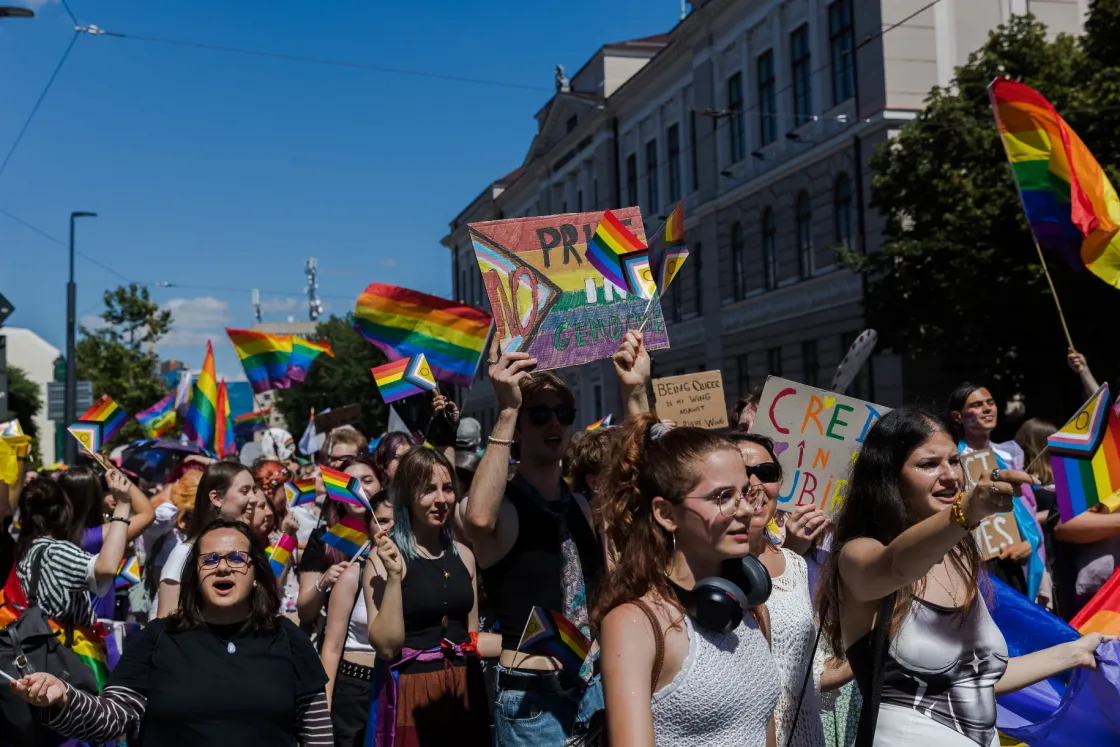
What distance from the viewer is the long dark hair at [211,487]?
19.7 feet

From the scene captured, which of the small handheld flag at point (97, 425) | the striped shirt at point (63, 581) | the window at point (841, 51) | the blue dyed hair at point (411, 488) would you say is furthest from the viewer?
the window at point (841, 51)

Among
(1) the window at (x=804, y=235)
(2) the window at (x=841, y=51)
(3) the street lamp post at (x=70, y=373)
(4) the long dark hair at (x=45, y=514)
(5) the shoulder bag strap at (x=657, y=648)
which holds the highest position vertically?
(2) the window at (x=841, y=51)

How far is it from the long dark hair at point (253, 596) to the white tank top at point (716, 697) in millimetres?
1679

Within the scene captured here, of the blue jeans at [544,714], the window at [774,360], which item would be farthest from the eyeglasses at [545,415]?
the window at [774,360]

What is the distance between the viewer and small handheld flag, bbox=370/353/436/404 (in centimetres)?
760

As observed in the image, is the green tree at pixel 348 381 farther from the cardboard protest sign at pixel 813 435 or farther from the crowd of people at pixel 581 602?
the cardboard protest sign at pixel 813 435

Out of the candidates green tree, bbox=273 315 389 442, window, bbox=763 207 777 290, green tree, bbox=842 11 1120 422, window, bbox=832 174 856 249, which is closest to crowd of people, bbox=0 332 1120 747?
green tree, bbox=842 11 1120 422

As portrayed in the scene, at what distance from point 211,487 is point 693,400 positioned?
2303 millimetres

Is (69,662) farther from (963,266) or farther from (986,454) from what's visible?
(963,266)

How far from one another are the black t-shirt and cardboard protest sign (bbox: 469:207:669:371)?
145 centimetres

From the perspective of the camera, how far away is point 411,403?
782 cm

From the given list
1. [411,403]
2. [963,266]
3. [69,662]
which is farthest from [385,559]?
[963,266]

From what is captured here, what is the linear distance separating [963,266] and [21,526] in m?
17.5

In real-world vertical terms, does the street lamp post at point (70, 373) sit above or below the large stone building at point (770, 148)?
below
